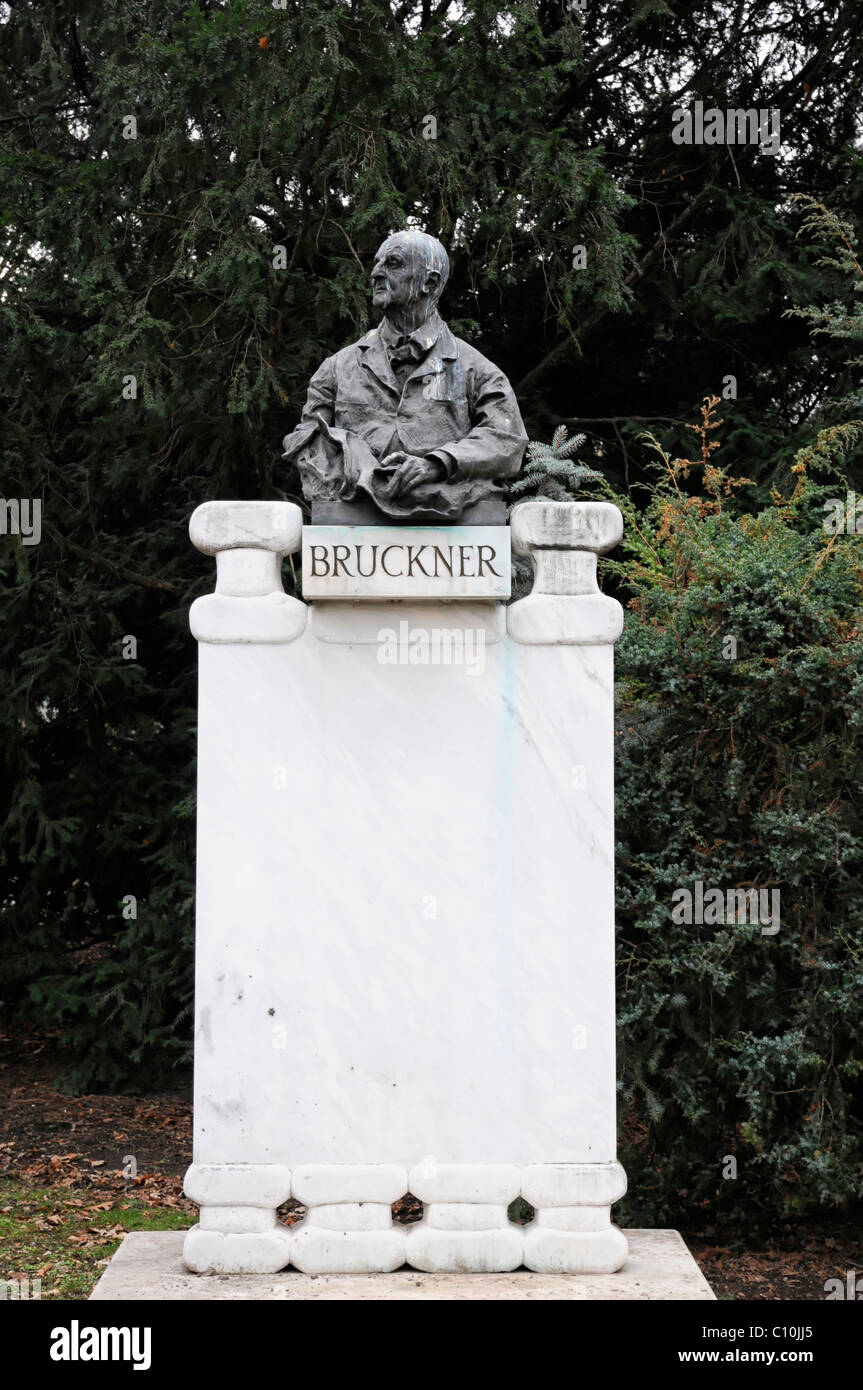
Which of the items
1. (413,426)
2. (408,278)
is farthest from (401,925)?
(408,278)

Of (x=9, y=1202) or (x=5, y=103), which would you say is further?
(x=5, y=103)

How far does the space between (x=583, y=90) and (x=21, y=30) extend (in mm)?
3455

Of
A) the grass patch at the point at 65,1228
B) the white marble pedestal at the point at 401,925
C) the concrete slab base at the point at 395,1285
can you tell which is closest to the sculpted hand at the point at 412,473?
the white marble pedestal at the point at 401,925

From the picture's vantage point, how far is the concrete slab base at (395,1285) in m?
4.20

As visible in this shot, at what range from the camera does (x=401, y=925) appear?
4.54 m

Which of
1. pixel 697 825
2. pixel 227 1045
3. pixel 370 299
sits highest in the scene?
pixel 370 299

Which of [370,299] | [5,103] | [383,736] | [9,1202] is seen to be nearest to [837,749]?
[383,736]

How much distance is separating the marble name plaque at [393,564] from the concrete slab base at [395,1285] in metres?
2.01

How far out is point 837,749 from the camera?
5918mm

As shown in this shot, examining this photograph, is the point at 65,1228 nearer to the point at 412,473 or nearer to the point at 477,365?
the point at 412,473

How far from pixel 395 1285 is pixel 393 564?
2110mm

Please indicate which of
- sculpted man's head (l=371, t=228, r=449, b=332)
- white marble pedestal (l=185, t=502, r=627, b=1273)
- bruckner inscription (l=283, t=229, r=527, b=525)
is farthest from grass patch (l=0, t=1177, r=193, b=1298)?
sculpted man's head (l=371, t=228, r=449, b=332)

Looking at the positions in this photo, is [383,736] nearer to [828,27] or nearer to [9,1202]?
[9,1202]

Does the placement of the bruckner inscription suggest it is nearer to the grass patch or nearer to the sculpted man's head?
the sculpted man's head
